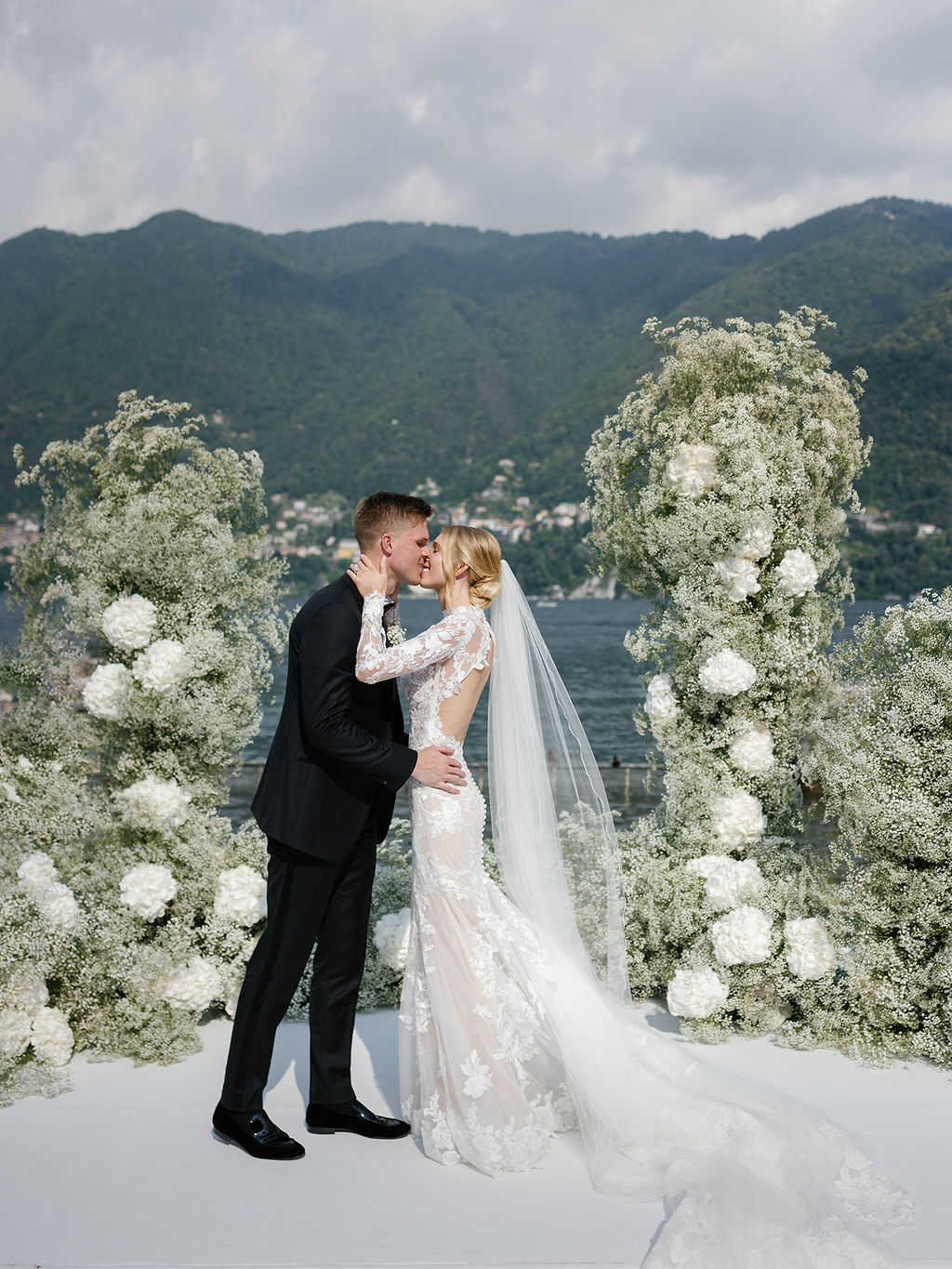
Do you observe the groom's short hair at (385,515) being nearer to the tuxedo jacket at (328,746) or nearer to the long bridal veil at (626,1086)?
the tuxedo jacket at (328,746)

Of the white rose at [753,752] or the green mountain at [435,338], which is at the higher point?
the green mountain at [435,338]

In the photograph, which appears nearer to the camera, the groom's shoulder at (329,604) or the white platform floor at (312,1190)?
the white platform floor at (312,1190)

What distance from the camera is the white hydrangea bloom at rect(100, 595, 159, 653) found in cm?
488

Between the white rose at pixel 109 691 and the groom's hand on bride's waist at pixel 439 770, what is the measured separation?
213cm

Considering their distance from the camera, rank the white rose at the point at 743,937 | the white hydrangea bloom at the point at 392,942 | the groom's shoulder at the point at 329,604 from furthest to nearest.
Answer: the white hydrangea bloom at the point at 392,942 < the white rose at the point at 743,937 < the groom's shoulder at the point at 329,604

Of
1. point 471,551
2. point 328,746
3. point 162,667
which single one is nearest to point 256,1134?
point 328,746

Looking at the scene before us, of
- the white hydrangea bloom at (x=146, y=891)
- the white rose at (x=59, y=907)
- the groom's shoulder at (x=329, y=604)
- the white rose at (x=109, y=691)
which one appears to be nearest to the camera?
the groom's shoulder at (x=329, y=604)

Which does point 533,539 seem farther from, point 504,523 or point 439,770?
point 439,770

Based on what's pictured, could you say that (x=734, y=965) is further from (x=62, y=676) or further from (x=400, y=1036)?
(x=62, y=676)

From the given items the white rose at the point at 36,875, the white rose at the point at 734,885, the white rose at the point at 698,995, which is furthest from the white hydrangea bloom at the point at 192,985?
the white rose at the point at 734,885

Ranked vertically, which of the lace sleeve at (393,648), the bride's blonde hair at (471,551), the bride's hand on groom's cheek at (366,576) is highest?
the bride's blonde hair at (471,551)

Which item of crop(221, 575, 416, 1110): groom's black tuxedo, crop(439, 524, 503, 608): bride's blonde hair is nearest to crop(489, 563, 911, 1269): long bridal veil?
crop(439, 524, 503, 608): bride's blonde hair

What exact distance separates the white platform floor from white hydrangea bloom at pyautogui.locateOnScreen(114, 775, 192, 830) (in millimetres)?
1237

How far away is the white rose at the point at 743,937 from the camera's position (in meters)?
4.30
